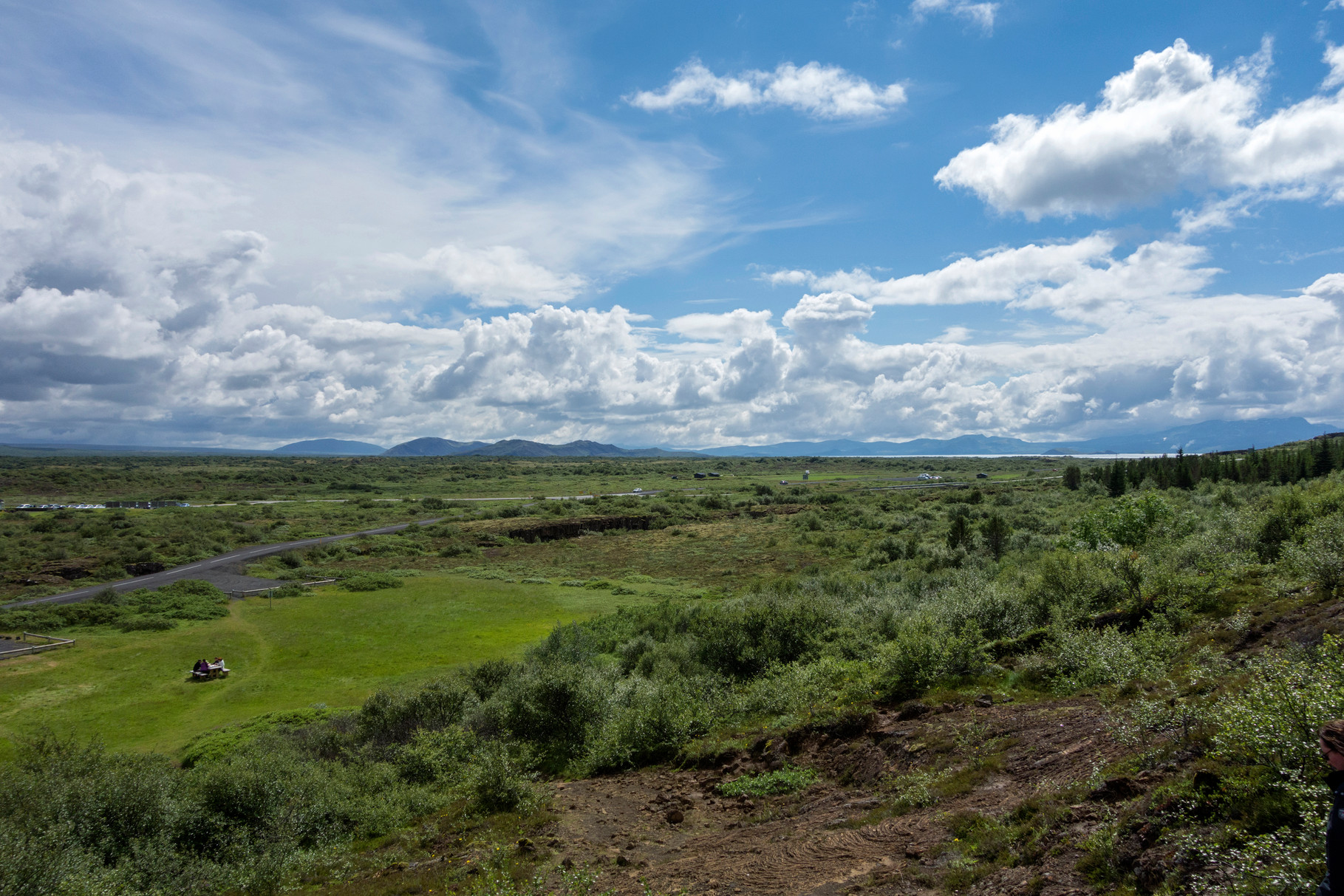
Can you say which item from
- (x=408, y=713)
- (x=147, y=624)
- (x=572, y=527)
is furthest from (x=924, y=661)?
(x=572, y=527)

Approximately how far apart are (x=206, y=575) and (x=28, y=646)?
20277mm

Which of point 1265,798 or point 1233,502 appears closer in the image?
point 1265,798

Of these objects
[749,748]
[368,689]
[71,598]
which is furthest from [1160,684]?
[71,598]

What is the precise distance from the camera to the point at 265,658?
28406mm

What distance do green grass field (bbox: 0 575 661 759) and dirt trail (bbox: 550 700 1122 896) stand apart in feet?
49.3

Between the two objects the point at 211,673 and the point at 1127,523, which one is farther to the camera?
the point at 1127,523

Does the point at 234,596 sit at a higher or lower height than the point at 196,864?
lower

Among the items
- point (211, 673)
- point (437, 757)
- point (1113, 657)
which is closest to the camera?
point (1113, 657)

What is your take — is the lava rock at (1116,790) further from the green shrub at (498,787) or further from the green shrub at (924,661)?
the green shrub at (498,787)

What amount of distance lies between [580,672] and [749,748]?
6123 millimetres

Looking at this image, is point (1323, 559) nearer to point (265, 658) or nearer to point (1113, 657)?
point (1113, 657)

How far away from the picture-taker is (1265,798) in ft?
18.7

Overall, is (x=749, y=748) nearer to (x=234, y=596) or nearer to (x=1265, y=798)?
(x=1265, y=798)

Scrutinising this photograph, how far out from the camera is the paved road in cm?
3972
